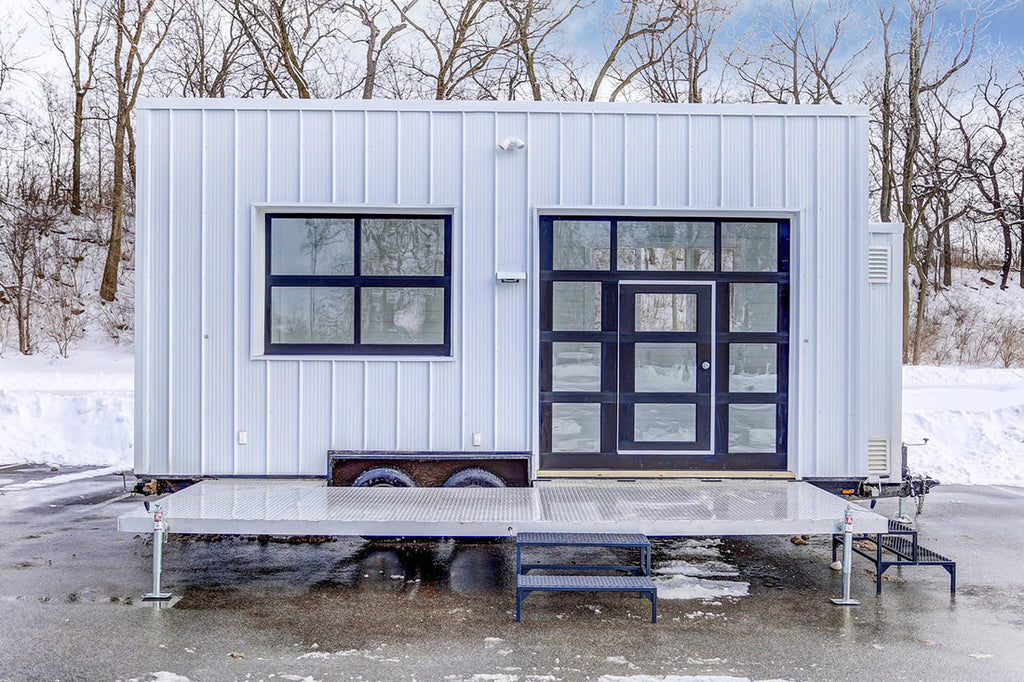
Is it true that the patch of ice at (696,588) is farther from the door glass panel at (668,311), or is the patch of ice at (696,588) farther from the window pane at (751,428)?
the door glass panel at (668,311)

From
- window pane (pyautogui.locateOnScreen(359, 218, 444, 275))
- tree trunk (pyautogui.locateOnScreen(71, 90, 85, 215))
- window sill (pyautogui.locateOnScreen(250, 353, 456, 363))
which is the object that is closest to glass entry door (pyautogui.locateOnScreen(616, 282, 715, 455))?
window sill (pyautogui.locateOnScreen(250, 353, 456, 363))

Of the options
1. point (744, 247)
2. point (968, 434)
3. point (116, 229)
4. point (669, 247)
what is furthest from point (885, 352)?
point (116, 229)

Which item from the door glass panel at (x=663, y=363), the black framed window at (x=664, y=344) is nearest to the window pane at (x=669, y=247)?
the black framed window at (x=664, y=344)

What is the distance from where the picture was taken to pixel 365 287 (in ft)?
22.3

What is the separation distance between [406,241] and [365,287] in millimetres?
497

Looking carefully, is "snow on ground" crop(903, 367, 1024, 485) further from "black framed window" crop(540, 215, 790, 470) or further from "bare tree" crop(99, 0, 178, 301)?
"bare tree" crop(99, 0, 178, 301)

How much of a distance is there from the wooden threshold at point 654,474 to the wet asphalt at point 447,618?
675mm

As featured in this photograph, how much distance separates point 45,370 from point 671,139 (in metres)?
15.8

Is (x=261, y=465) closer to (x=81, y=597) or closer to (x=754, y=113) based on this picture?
(x=81, y=597)

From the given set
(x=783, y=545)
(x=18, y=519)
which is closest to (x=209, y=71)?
(x=18, y=519)

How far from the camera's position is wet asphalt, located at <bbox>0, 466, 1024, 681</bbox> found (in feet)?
14.9

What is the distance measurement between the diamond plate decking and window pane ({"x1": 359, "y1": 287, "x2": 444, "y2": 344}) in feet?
3.93

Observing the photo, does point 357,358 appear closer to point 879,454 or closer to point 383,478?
point 383,478

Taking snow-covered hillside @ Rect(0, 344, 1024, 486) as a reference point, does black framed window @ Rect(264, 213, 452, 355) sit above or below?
above
